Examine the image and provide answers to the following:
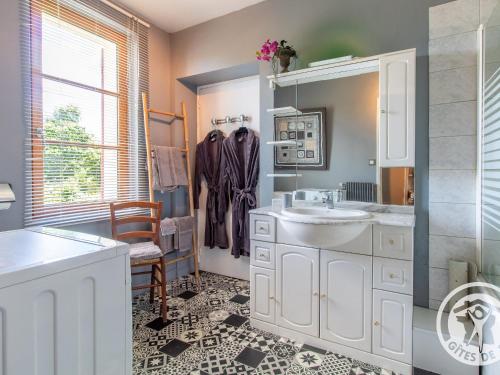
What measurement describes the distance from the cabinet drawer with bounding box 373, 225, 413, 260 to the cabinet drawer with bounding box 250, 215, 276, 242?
2.12ft

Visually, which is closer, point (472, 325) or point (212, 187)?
point (472, 325)

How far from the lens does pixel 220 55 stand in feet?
8.68

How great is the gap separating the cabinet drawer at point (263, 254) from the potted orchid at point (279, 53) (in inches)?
54.0

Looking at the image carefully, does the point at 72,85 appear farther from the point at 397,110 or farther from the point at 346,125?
the point at 397,110

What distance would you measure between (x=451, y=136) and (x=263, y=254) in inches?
55.9

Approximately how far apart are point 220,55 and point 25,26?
1448 millimetres

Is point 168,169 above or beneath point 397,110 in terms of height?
beneath

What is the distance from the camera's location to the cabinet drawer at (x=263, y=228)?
1.94m

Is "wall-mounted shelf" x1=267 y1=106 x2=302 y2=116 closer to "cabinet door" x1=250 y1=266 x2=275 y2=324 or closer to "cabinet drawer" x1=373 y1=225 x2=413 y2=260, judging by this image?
"cabinet drawer" x1=373 y1=225 x2=413 y2=260

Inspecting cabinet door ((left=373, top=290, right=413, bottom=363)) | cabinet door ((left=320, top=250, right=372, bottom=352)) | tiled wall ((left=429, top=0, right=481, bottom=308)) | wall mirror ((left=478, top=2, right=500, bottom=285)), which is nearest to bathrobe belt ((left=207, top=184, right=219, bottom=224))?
cabinet door ((left=320, top=250, right=372, bottom=352))

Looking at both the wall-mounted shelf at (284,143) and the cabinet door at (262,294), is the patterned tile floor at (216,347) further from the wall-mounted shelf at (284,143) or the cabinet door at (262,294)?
the wall-mounted shelf at (284,143)

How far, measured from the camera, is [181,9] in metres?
2.49

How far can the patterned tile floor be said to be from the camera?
5.28 ft

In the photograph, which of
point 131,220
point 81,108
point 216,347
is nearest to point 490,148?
point 216,347
